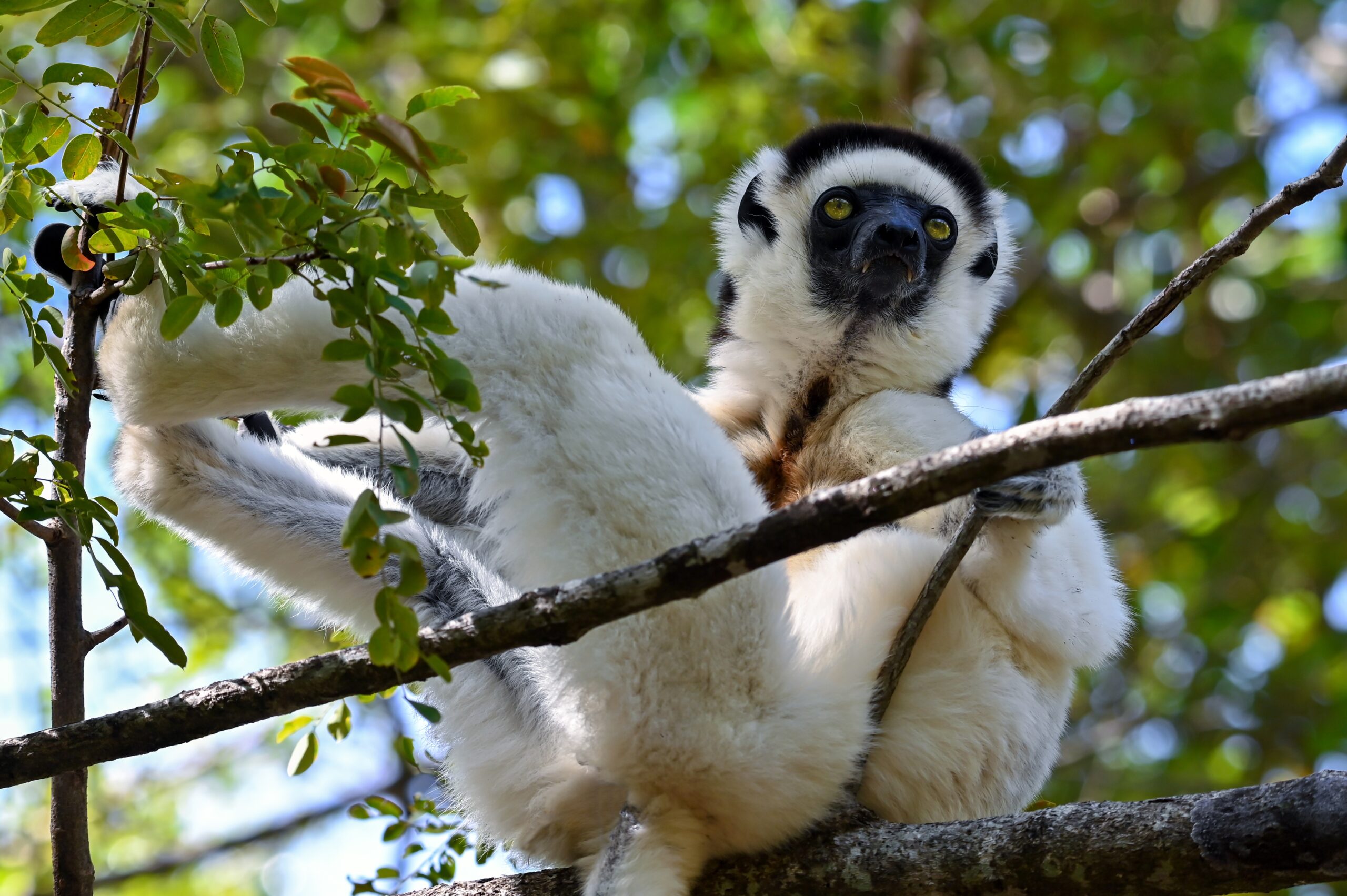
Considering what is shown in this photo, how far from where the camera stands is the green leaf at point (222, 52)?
2.88 m

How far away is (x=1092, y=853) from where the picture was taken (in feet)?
8.41

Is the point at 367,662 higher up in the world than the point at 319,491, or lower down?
lower down

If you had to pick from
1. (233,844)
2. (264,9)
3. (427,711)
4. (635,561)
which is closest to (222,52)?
(264,9)

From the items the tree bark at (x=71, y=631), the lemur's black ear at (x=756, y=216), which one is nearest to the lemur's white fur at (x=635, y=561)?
the tree bark at (x=71, y=631)

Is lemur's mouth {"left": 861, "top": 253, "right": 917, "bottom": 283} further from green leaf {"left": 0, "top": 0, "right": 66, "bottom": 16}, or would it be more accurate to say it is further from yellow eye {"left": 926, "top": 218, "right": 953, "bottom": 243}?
green leaf {"left": 0, "top": 0, "right": 66, "bottom": 16}

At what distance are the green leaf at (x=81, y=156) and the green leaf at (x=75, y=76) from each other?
0.49ft

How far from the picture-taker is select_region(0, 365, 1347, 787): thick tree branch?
1814 mm

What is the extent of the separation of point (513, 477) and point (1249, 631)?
8.95 metres

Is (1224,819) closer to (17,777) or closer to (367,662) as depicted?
(367,662)

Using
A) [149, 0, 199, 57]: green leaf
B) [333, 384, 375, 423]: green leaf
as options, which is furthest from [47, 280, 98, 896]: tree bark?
[333, 384, 375, 423]: green leaf

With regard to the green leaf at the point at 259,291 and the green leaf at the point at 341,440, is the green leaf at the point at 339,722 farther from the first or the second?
the green leaf at the point at 341,440

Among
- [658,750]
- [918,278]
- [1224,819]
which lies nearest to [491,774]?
[658,750]

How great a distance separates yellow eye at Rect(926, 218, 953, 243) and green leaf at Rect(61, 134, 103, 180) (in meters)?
2.86

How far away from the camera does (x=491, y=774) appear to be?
341 centimetres
